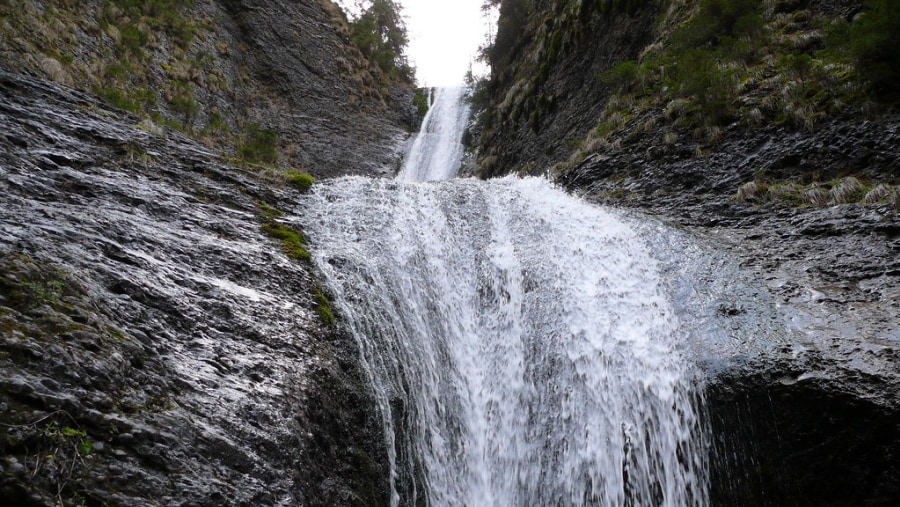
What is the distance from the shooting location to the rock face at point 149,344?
3309 millimetres

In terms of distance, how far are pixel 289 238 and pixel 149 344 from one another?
3716mm

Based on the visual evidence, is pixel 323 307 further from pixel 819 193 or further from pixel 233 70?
pixel 233 70

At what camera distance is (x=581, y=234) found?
998 cm

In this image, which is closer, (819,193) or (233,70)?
(819,193)

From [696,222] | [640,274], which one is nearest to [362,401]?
[640,274]

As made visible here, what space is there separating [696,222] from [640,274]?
72.9 inches

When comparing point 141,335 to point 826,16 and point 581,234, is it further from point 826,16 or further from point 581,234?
point 826,16

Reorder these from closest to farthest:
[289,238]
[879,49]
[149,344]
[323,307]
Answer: [149,344], [323,307], [289,238], [879,49]

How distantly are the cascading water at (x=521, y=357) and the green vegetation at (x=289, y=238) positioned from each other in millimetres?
278

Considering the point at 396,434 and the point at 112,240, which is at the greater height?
the point at 112,240

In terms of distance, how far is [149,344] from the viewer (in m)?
4.39

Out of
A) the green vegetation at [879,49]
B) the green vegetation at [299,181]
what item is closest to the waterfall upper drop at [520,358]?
the green vegetation at [299,181]

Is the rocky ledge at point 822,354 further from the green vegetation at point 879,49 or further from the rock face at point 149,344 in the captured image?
the rock face at point 149,344

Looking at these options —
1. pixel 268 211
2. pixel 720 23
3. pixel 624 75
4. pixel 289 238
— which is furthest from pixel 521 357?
pixel 720 23
